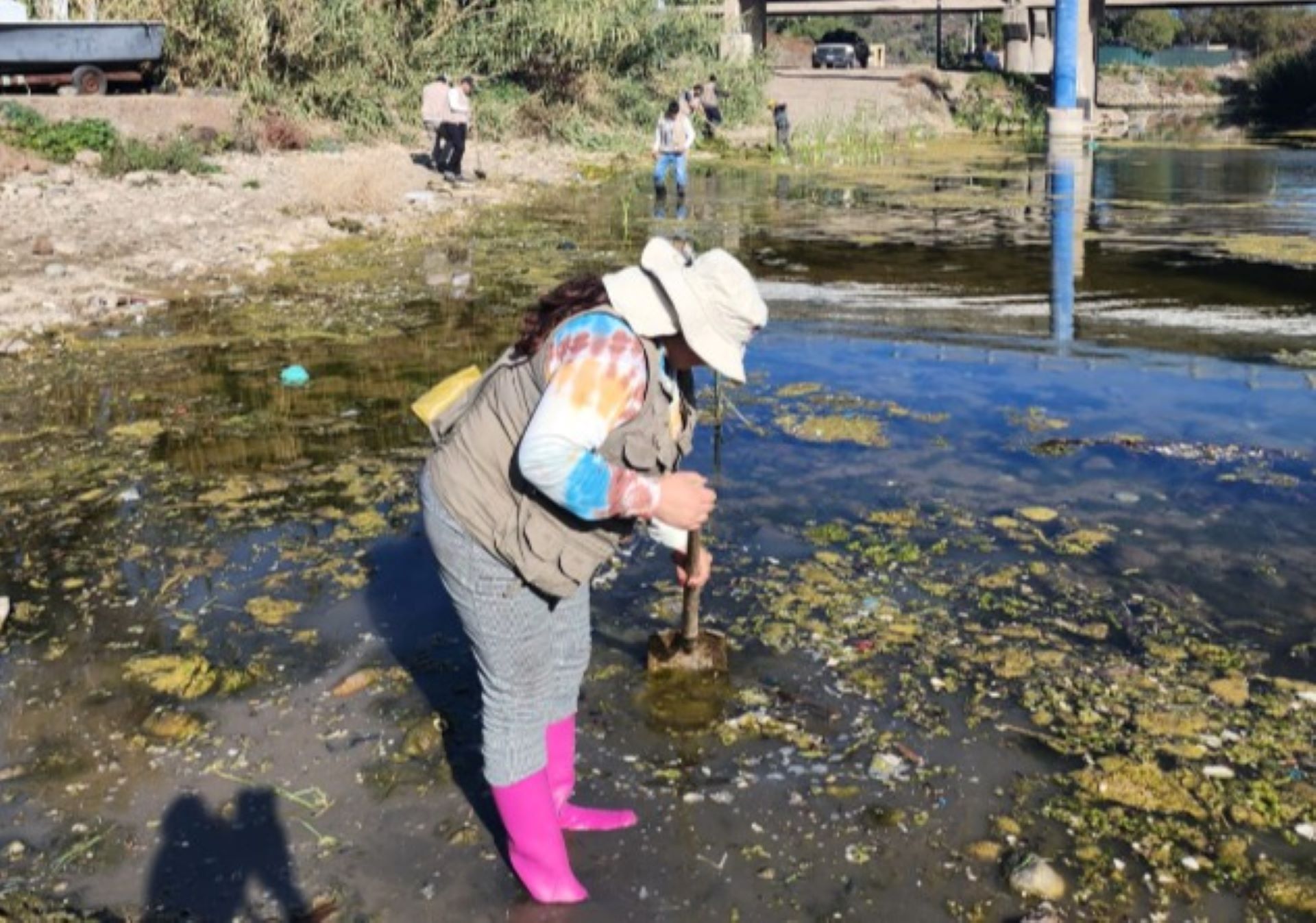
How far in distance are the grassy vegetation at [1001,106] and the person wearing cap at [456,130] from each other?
2871 centimetres

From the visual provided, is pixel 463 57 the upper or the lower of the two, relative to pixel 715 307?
upper

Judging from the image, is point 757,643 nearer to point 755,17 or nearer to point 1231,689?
point 1231,689

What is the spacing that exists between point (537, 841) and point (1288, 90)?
204 feet

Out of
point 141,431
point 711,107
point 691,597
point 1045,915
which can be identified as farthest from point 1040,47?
point 1045,915

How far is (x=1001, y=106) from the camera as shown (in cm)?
5138

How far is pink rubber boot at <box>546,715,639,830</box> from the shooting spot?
3.46 meters

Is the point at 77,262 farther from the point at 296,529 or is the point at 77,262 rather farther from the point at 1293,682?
the point at 1293,682

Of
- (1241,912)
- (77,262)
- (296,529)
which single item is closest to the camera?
(1241,912)

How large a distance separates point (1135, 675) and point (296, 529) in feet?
11.7

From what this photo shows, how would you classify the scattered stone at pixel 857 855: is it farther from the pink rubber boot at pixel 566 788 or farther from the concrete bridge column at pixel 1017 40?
the concrete bridge column at pixel 1017 40

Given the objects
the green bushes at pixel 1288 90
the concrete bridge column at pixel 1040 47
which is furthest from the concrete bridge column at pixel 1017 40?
the green bushes at pixel 1288 90

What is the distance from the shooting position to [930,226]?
17.4 meters

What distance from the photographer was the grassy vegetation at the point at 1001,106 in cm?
4891

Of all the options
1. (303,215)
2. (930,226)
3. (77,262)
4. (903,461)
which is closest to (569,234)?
(303,215)
